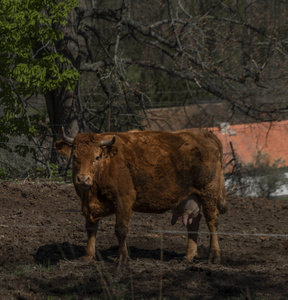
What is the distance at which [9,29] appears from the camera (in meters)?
14.3

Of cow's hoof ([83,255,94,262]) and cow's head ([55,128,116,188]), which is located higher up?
cow's head ([55,128,116,188])

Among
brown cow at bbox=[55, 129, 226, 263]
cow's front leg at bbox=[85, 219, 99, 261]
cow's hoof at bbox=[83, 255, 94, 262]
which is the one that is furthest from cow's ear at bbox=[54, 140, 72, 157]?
cow's hoof at bbox=[83, 255, 94, 262]

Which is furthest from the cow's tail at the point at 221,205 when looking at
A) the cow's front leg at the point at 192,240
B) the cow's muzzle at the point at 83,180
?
the cow's muzzle at the point at 83,180

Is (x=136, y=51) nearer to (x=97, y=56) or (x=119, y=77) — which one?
(x=97, y=56)

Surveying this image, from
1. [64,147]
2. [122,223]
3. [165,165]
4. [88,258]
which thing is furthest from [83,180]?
→ [165,165]

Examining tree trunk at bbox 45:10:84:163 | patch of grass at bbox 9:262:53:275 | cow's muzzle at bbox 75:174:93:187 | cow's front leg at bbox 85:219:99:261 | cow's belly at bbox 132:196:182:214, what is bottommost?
patch of grass at bbox 9:262:53:275

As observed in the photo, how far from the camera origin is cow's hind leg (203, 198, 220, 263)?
8.36m

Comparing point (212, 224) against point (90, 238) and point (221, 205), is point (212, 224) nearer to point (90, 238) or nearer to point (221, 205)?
point (221, 205)

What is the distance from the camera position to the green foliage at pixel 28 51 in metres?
14.2

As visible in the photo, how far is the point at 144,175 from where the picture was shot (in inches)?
312

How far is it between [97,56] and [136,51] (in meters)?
14.9

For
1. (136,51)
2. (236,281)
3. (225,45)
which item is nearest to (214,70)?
(225,45)

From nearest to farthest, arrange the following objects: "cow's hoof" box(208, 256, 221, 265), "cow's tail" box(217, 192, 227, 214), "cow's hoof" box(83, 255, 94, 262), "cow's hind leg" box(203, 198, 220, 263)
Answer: "cow's hoof" box(83, 255, 94, 262), "cow's hoof" box(208, 256, 221, 265), "cow's hind leg" box(203, 198, 220, 263), "cow's tail" box(217, 192, 227, 214)

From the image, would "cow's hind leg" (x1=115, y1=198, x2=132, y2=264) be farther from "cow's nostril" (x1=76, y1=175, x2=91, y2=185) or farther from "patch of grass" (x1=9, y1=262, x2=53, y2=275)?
"patch of grass" (x1=9, y1=262, x2=53, y2=275)
